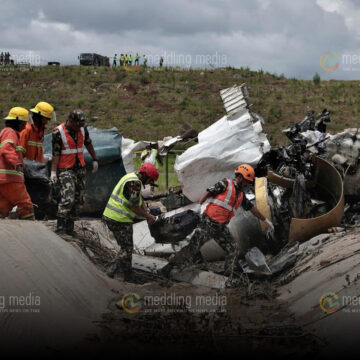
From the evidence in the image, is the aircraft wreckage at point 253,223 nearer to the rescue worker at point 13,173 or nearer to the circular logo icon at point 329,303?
the circular logo icon at point 329,303

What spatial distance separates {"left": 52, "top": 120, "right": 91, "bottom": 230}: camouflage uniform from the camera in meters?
6.11

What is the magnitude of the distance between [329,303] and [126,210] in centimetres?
225

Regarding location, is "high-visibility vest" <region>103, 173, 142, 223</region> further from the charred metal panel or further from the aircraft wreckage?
the charred metal panel

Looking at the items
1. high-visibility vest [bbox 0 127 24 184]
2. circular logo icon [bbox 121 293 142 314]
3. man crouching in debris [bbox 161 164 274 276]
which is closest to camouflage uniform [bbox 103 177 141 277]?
man crouching in debris [bbox 161 164 274 276]

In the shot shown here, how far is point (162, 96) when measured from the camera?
3416cm

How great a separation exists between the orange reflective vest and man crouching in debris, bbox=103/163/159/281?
1454 millimetres

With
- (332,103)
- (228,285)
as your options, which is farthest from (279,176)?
(332,103)

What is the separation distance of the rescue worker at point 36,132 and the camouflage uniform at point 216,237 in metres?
2.08

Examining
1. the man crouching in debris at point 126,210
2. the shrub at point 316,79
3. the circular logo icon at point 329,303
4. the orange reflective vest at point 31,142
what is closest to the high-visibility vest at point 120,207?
the man crouching in debris at point 126,210

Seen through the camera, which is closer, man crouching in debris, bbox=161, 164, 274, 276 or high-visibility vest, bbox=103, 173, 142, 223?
high-visibility vest, bbox=103, 173, 142, 223

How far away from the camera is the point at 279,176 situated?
739cm

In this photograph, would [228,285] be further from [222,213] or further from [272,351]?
[272,351]

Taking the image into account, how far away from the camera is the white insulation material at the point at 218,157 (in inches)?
305

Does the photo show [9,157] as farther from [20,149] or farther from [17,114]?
[17,114]
